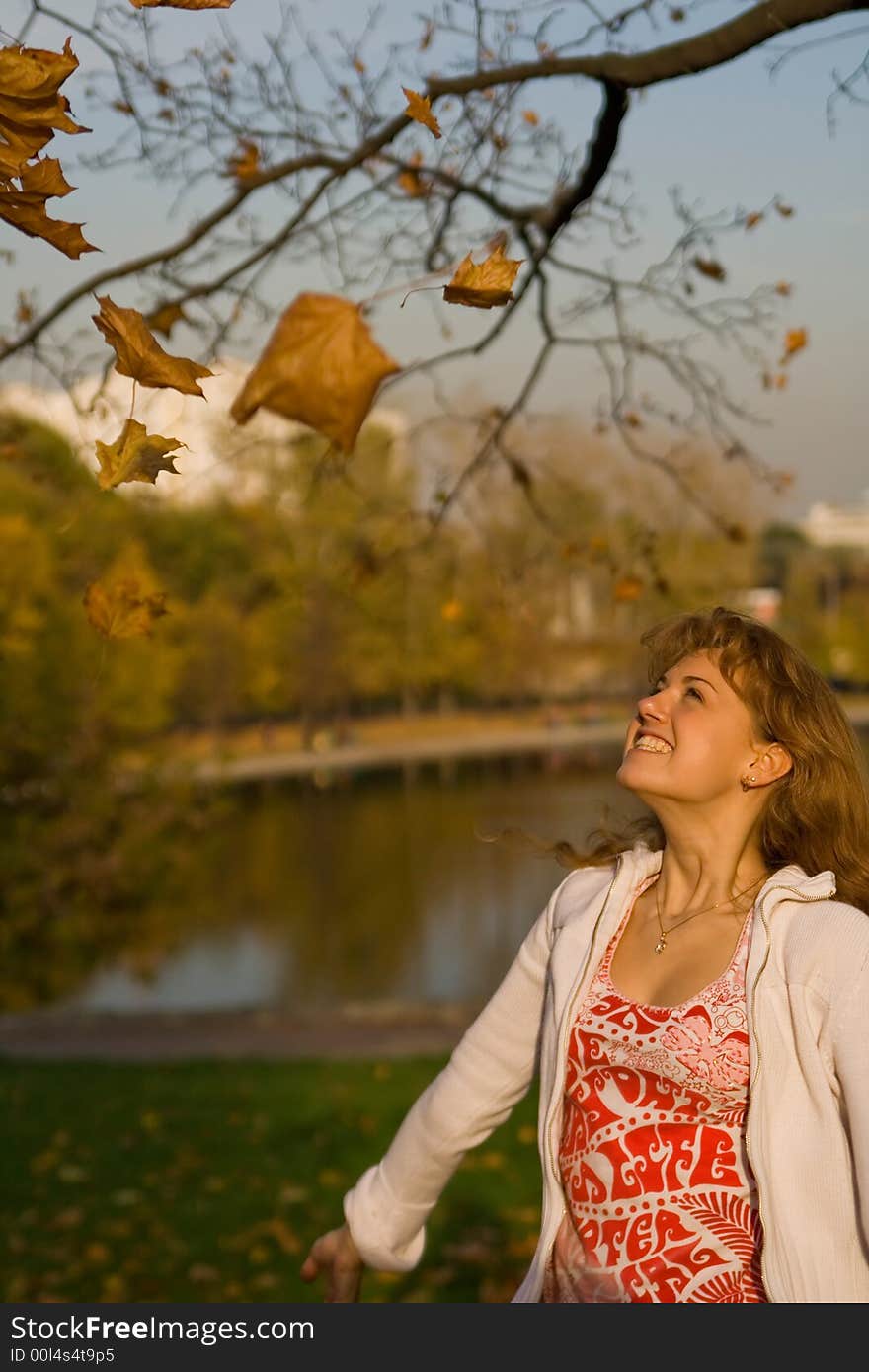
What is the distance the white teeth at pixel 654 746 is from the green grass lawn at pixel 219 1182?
3.40 m

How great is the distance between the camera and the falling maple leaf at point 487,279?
187cm

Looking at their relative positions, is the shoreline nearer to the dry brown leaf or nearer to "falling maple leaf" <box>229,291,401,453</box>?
the dry brown leaf

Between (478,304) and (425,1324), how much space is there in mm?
1420

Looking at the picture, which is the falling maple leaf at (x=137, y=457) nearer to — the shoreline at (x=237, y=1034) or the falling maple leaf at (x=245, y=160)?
the falling maple leaf at (x=245, y=160)

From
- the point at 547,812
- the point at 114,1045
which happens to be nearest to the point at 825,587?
the point at 547,812

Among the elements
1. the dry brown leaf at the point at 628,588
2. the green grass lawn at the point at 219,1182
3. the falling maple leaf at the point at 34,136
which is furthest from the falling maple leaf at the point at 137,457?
the green grass lawn at the point at 219,1182

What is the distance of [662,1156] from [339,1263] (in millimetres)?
668

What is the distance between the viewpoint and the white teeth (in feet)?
7.22

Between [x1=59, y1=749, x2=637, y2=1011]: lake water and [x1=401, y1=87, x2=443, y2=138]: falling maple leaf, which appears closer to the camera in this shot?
[x1=401, y1=87, x2=443, y2=138]: falling maple leaf

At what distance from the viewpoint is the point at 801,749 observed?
7.34 ft

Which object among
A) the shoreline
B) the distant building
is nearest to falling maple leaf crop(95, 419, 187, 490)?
the shoreline

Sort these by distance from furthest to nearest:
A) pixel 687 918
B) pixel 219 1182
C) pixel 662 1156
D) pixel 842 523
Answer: pixel 842 523 → pixel 219 1182 → pixel 687 918 → pixel 662 1156

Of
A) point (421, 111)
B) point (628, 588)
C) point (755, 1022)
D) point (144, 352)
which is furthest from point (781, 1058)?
point (628, 588)

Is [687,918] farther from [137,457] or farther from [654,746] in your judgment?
[137,457]
